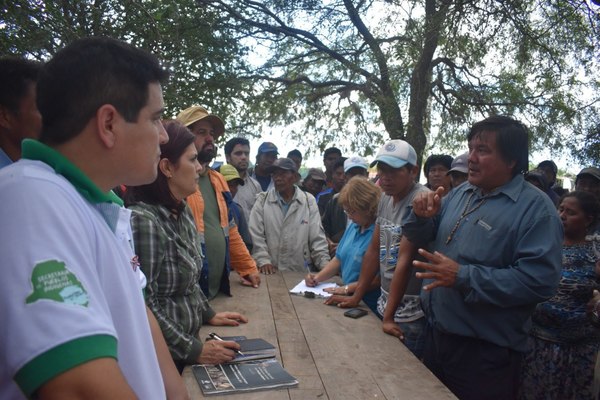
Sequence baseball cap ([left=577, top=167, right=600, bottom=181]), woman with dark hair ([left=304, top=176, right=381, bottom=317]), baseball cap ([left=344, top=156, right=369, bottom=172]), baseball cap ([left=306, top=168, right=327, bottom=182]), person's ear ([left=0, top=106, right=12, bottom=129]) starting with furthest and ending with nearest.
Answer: baseball cap ([left=306, top=168, right=327, bottom=182]) → baseball cap ([left=344, top=156, right=369, bottom=172]) → baseball cap ([left=577, top=167, right=600, bottom=181]) → woman with dark hair ([left=304, top=176, right=381, bottom=317]) → person's ear ([left=0, top=106, right=12, bottom=129])

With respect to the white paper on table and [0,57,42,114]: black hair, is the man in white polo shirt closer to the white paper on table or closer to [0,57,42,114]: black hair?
[0,57,42,114]: black hair

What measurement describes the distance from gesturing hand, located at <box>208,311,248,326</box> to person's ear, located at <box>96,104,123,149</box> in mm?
1861

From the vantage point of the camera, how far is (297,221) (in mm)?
4613

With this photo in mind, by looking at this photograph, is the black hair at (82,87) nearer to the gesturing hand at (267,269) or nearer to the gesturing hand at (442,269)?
the gesturing hand at (442,269)

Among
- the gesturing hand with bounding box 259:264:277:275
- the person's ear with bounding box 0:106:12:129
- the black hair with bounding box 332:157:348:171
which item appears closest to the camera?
the person's ear with bounding box 0:106:12:129

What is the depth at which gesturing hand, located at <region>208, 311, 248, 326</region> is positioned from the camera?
272 cm

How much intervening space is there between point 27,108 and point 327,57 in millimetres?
10151

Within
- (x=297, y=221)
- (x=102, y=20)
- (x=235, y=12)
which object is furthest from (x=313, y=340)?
(x=235, y=12)

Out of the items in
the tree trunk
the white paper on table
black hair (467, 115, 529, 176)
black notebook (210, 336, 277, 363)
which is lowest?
black notebook (210, 336, 277, 363)

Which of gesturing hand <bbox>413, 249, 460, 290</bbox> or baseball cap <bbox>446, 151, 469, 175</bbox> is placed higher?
baseball cap <bbox>446, 151, 469, 175</bbox>

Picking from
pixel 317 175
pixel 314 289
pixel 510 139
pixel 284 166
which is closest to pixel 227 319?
pixel 314 289

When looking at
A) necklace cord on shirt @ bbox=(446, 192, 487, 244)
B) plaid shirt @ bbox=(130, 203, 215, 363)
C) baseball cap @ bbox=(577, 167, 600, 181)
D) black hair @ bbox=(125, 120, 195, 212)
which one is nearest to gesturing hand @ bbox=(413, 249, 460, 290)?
necklace cord on shirt @ bbox=(446, 192, 487, 244)

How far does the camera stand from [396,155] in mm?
3203

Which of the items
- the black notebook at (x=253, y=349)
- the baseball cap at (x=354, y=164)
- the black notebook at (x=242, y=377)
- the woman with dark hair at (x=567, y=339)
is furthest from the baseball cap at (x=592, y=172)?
the black notebook at (x=242, y=377)
